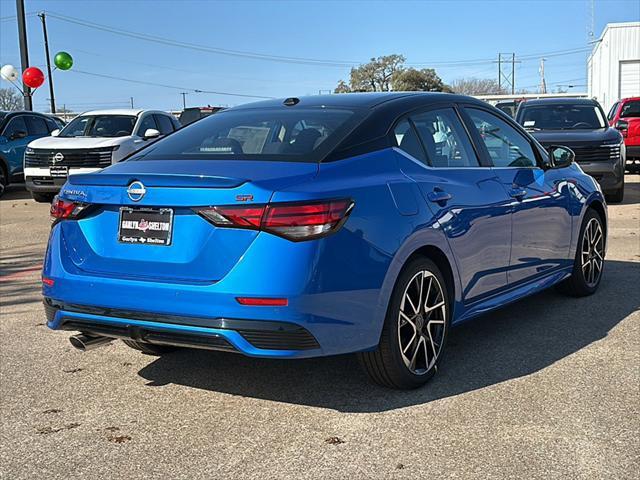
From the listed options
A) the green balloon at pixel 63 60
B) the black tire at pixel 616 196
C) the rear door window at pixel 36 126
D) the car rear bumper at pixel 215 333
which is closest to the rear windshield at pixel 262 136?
the car rear bumper at pixel 215 333

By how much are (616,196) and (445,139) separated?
34.5 feet

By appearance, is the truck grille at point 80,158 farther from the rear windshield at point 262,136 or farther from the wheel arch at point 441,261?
the wheel arch at point 441,261

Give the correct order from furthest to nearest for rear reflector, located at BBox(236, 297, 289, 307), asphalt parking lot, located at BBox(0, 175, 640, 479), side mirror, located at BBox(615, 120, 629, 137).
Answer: side mirror, located at BBox(615, 120, 629, 137) < rear reflector, located at BBox(236, 297, 289, 307) < asphalt parking lot, located at BBox(0, 175, 640, 479)

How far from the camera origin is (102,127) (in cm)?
1556

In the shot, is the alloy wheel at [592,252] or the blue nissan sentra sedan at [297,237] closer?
the blue nissan sentra sedan at [297,237]

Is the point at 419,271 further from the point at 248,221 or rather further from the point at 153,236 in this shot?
the point at 153,236

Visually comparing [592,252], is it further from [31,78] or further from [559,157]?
[31,78]

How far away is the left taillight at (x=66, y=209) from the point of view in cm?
421

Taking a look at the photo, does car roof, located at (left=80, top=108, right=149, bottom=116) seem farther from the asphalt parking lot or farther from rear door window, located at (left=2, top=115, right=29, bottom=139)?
the asphalt parking lot

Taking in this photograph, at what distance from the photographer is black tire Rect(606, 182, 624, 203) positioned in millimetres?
14445

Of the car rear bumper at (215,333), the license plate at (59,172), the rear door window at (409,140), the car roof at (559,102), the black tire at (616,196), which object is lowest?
the black tire at (616,196)

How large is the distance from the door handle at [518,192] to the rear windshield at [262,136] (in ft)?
4.47

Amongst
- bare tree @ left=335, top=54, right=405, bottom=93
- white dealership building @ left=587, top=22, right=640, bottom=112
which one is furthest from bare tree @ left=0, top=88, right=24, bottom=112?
white dealership building @ left=587, top=22, right=640, bottom=112

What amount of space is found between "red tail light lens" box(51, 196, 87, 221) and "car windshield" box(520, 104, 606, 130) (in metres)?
11.4
